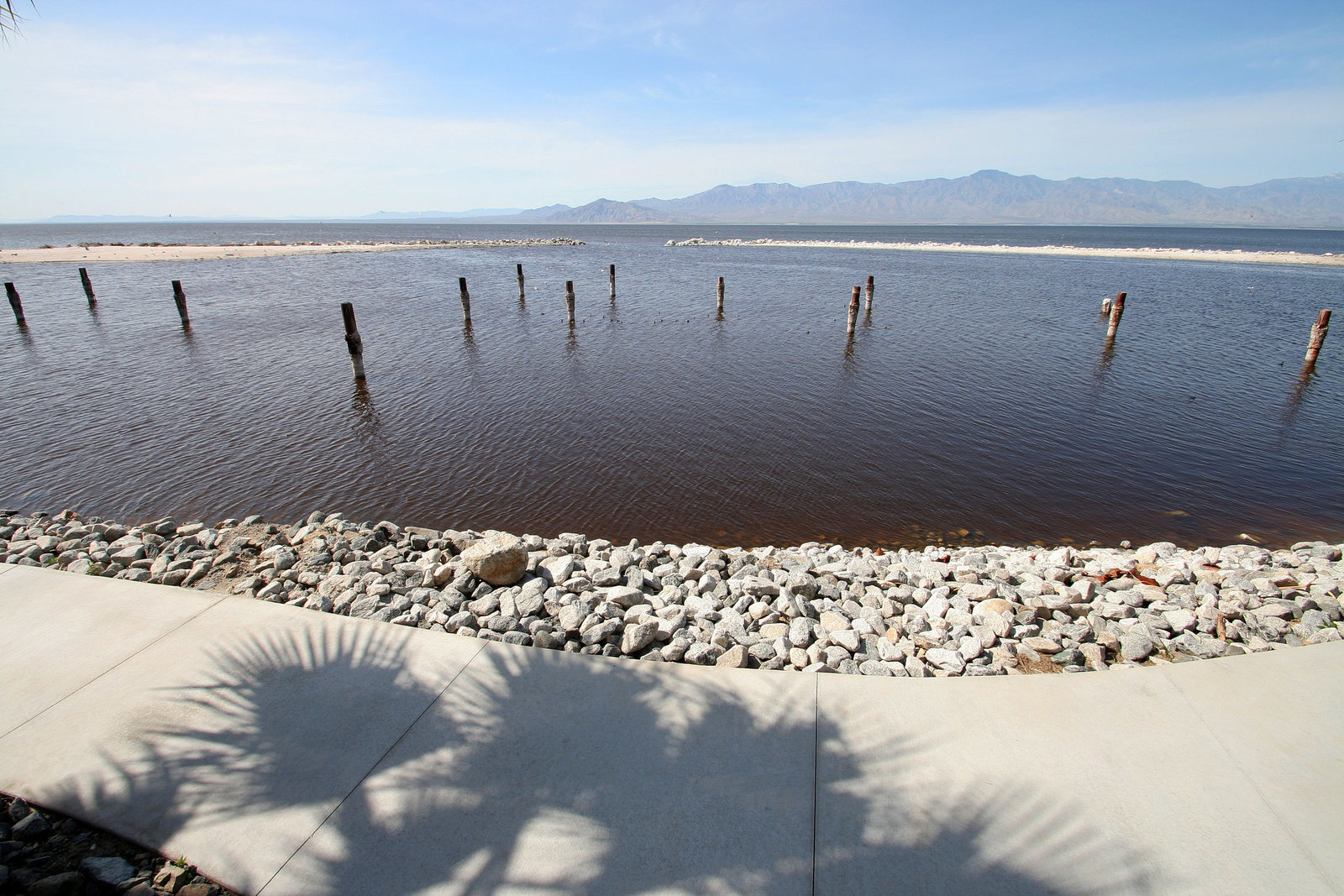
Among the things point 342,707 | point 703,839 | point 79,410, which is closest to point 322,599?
point 342,707

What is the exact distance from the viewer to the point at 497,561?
6633 mm

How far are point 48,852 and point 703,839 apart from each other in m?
3.72

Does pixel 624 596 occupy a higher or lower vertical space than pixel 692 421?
higher

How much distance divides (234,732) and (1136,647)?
25.1ft

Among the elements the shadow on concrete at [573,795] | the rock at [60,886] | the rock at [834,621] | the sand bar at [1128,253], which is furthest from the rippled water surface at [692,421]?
the sand bar at [1128,253]

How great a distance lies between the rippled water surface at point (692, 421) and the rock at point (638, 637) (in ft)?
15.0

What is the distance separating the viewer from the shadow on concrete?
10.7ft

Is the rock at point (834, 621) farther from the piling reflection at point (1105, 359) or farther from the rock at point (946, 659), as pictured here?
the piling reflection at point (1105, 359)

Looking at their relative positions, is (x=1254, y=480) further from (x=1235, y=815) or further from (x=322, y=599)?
(x=322, y=599)

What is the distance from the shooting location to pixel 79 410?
1573cm

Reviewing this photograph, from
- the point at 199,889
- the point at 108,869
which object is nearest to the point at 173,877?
the point at 199,889

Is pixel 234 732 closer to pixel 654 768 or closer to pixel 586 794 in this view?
pixel 586 794

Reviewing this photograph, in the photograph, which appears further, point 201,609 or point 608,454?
point 608,454

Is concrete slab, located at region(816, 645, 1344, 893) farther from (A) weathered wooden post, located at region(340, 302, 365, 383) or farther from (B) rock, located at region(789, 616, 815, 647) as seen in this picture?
(A) weathered wooden post, located at region(340, 302, 365, 383)
